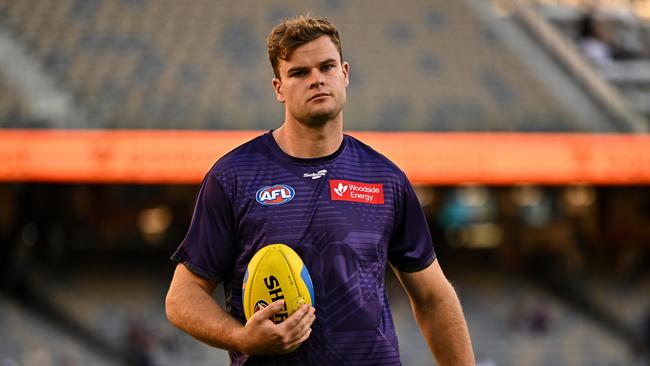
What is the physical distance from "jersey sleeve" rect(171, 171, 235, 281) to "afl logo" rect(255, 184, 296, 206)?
0.31ft

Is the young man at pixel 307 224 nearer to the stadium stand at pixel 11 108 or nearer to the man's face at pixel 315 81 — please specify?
the man's face at pixel 315 81

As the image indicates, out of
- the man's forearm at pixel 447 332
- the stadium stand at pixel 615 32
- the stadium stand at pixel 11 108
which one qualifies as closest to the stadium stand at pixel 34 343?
the stadium stand at pixel 11 108

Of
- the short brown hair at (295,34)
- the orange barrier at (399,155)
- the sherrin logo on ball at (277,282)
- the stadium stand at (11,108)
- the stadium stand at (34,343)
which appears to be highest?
the short brown hair at (295,34)

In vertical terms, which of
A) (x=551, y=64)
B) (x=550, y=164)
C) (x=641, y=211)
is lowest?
(x=641, y=211)

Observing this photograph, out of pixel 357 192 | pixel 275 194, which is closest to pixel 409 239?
pixel 357 192

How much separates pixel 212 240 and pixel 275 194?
0.72 ft

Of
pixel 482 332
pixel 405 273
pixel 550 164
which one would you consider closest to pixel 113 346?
pixel 482 332

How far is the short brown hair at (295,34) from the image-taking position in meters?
3.10

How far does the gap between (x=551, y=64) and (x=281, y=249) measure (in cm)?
1699

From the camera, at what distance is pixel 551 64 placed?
1938 centimetres

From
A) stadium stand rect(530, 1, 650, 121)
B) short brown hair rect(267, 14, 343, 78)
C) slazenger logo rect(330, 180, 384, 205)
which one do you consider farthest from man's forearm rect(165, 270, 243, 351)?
stadium stand rect(530, 1, 650, 121)

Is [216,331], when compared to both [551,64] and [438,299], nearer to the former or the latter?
[438,299]

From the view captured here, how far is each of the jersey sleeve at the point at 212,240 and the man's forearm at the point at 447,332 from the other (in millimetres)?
660

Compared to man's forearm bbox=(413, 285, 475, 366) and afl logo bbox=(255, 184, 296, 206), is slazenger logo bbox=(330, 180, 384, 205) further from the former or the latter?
man's forearm bbox=(413, 285, 475, 366)
